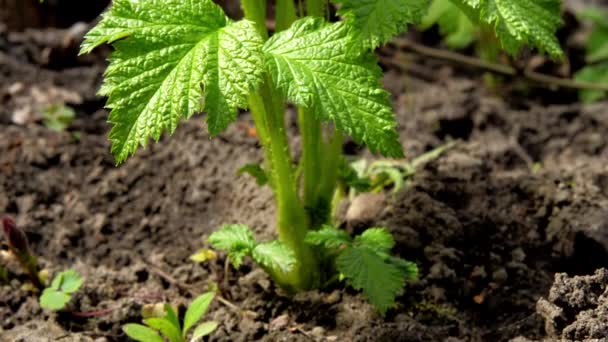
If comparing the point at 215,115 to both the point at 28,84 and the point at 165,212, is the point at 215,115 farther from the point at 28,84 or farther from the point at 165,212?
the point at 28,84

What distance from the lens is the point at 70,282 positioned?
2.03 meters

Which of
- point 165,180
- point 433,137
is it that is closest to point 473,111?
point 433,137

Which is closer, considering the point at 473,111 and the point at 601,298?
the point at 601,298

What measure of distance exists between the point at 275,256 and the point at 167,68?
1.77 feet

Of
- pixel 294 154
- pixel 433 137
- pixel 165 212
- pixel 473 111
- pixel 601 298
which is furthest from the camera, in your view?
pixel 473 111

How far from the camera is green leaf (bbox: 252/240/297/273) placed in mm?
1813

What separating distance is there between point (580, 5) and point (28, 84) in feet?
10.4

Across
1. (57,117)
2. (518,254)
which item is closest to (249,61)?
(518,254)

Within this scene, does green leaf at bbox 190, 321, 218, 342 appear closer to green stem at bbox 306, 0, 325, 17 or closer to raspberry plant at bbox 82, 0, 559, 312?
raspberry plant at bbox 82, 0, 559, 312

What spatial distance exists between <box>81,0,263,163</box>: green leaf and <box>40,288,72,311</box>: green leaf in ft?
2.10

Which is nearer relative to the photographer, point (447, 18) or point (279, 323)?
point (279, 323)

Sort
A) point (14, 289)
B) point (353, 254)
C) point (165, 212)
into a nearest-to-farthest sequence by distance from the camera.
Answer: point (353, 254)
point (14, 289)
point (165, 212)

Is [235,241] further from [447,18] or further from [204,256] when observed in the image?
[447,18]

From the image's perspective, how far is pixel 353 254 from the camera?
1.85m
